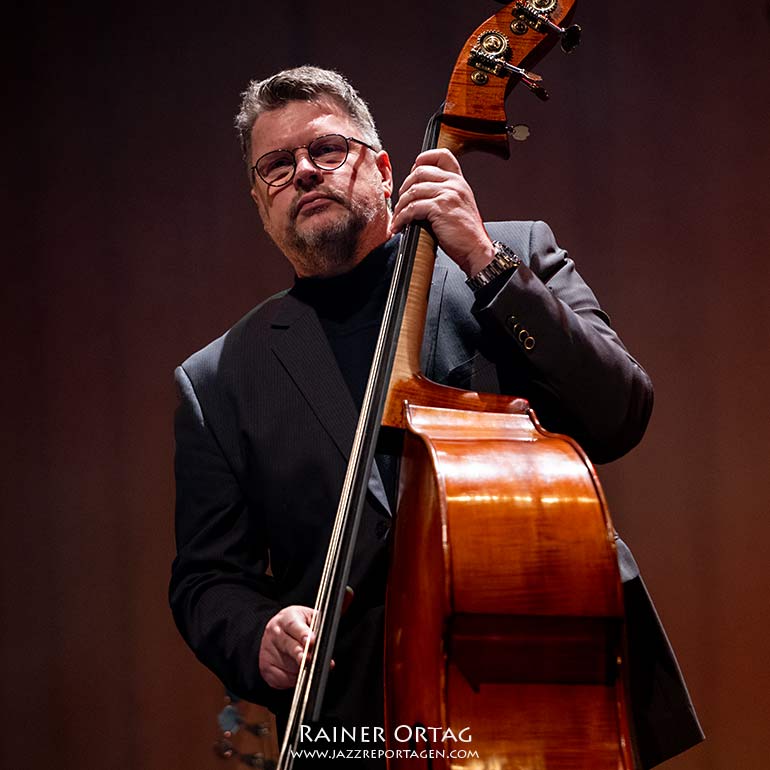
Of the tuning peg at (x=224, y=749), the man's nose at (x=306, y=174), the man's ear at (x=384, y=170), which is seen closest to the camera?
the tuning peg at (x=224, y=749)

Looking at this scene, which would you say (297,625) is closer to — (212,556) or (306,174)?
(212,556)

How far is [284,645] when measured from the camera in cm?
123

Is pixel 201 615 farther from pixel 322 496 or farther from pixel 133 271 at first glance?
pixel 133 271

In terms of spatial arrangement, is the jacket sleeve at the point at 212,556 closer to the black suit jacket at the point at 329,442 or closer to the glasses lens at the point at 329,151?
the black suit jacket at the point at 329,442

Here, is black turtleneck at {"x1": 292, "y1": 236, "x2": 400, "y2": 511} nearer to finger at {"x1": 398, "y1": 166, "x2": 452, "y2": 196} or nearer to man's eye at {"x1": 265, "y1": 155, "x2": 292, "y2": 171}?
man's eye at {"x1": 265, "y1": 155, "x2": 292, "y2": 171}

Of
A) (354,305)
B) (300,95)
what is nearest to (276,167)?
(300,95)

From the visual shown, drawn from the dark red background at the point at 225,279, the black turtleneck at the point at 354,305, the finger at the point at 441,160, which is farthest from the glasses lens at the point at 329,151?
the dark red background at the point at 225,279

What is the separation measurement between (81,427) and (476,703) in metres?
1.86

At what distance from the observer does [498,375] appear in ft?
4.47

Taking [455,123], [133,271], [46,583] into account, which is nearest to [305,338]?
[455,123]

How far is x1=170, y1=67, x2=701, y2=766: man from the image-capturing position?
1.23m

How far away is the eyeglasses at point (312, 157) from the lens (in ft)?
5.08

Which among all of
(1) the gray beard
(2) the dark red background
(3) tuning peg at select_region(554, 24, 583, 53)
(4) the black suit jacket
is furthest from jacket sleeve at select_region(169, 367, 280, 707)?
(2) the dark red background

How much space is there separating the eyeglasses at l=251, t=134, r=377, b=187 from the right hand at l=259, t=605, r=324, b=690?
690 mm
